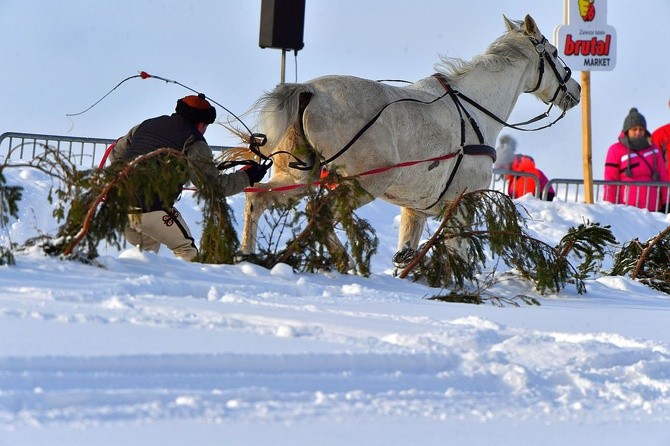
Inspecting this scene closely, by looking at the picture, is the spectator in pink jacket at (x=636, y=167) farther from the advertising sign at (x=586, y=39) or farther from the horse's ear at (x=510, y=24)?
the horse's ear at (x=510, y=24)

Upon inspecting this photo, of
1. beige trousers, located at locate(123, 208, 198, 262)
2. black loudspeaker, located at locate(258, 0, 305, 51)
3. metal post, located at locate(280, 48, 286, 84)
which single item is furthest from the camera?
black loudspeaker, located at locate(258, 0, 305, 51)

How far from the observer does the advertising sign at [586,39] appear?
14617 millimetres

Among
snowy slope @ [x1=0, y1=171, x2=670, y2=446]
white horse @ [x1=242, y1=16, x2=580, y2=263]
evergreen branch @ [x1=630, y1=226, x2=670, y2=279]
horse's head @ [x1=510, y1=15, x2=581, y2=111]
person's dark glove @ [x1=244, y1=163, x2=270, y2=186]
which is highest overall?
horse's head @ [x1=510, y1=15, x2=581, y2=111]

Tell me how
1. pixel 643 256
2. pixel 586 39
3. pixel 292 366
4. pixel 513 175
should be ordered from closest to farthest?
pixel 292 366 → pixel 643 256 → pixel 586 39 → pixel 513 175

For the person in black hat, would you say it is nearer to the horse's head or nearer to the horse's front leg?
the horse's front leg

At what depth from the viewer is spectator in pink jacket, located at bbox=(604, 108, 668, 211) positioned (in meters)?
15.2

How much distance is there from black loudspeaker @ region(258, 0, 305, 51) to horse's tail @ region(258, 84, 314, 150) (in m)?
3.77

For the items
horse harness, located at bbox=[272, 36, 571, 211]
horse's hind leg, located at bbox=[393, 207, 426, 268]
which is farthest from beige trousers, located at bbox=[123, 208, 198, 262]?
horse's hind leg, located at bbox=[393, 207, 426, 268]

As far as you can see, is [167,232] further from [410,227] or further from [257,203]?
[410,227]

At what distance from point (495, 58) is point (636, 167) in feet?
21.4

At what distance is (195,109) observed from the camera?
25.4ft

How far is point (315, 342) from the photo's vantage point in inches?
183

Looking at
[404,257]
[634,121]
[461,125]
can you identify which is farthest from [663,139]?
[404,257]

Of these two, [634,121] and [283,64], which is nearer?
[283,64]
